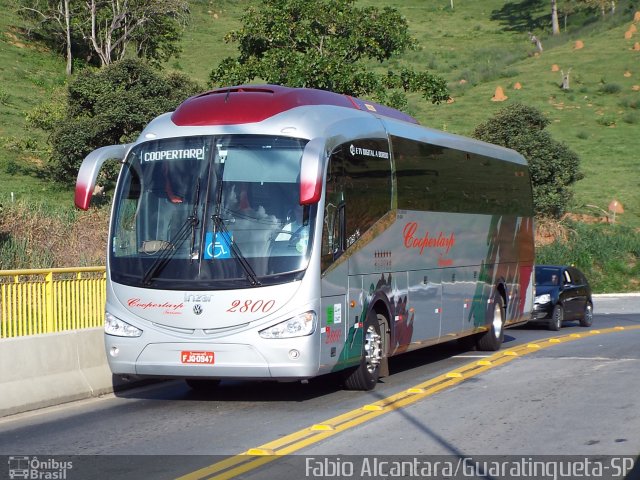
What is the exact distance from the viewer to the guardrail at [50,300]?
486 inches

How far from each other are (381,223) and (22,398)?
201 inches

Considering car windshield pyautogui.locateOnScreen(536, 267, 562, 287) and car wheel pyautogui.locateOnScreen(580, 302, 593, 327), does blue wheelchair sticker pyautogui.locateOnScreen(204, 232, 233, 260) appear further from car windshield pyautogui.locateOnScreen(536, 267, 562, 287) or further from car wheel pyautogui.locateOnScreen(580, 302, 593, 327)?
car wheel pyautogui.locateOnScreen(580, 302, 593, 327)

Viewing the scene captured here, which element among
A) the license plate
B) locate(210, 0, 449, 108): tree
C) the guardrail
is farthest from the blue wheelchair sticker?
locate(210, 0, 449, 108): tree

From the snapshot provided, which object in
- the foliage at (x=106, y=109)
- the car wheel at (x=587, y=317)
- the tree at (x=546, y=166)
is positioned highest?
the foliage at (x=106, y=109)

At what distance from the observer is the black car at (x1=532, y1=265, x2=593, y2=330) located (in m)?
26.0

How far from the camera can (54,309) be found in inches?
518

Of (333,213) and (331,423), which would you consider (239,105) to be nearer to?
(333,213)

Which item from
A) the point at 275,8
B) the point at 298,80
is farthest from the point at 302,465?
the point at 275,8

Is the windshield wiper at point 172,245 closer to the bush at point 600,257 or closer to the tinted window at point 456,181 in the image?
the tinted window at point 456,181

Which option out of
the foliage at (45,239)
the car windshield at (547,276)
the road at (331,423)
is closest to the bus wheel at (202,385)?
the road at (331,423)

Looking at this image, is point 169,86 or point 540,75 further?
point 540,75

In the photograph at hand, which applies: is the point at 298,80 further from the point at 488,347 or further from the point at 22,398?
the point at 22,398

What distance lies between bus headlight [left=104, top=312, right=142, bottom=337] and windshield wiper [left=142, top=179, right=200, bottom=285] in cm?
55

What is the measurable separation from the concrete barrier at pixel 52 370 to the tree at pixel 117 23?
140ft
